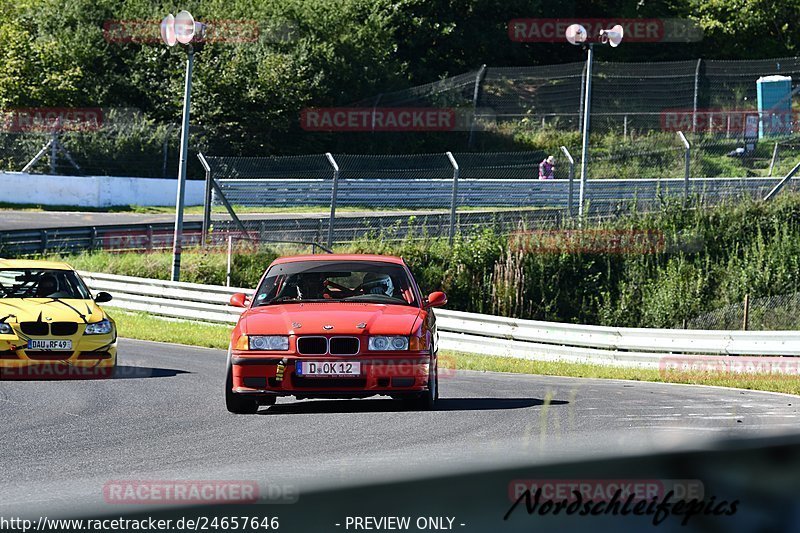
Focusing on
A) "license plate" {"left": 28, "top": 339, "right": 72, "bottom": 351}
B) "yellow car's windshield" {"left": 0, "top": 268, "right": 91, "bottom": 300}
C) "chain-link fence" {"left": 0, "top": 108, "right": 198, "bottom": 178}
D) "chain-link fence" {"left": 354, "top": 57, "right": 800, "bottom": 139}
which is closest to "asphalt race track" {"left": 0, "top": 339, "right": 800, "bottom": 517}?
"license plate" {"left": 28, "top": 339, "right": 72, "bottom": 351}

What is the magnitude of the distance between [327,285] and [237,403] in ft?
4.91

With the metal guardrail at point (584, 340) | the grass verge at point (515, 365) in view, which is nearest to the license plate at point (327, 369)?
the grass verge at point (515, 365)

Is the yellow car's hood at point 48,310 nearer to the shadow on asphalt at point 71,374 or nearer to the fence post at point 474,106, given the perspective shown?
the shadow on asphalt at point 71,374

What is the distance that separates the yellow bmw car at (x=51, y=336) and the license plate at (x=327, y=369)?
4272 millimetres

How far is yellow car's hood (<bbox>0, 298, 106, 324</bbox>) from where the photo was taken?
1280 cm

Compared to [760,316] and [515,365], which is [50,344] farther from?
[760,316]

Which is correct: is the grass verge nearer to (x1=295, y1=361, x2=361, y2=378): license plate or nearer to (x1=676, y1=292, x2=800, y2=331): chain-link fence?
(x1=676, y1=292, x2=800, y2=331): chain-link fence

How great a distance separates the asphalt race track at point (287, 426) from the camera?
719 cm

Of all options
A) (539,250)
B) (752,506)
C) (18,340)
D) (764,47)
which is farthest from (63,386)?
(764,47)

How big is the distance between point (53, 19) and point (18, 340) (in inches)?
1573

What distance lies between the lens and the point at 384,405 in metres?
11.1

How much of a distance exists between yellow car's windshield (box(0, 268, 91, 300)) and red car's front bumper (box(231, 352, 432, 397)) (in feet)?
16.3

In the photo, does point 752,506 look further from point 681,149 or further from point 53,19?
point 53,19

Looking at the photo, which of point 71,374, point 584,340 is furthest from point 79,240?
point 71,374
